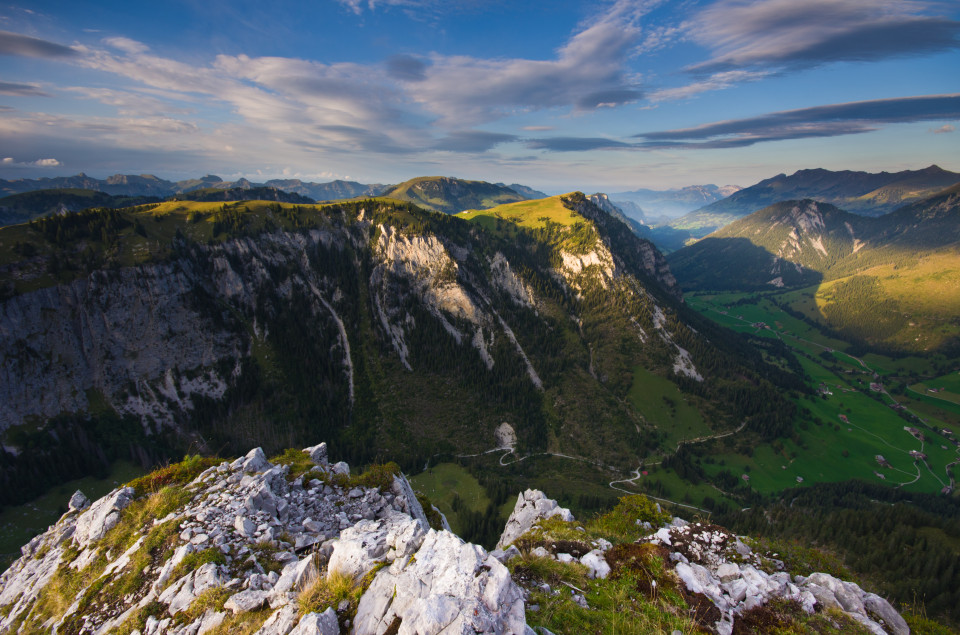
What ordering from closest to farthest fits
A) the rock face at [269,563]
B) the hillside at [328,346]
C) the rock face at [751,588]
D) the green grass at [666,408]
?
the rock face at [269,563] < the rock face at [751,588] < the hillside at [328,346] < the green grass at [666,408]

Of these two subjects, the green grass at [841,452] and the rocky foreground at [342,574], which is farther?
the green grass at [841,452]

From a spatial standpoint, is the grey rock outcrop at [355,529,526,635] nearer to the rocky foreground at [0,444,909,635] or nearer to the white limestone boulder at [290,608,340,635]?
the rocky foreground at [0,444,909,635]

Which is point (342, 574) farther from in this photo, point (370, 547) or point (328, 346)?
point (328, 346)

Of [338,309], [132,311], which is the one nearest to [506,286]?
[338,309]

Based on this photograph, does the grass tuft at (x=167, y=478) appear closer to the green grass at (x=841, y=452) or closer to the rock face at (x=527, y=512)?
the rock face at (x=527, y=512)

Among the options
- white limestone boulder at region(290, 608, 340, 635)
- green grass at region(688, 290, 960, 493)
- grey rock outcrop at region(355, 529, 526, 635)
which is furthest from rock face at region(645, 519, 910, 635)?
green grass at region(688, 290, 960, 493)

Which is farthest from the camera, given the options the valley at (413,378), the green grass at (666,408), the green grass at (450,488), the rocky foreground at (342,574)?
the green grass at (666,408)

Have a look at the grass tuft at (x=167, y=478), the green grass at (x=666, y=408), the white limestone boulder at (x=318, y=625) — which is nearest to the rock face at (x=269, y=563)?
the white limestone boulder at (x=318, y=625)
